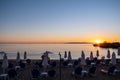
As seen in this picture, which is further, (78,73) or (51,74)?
(78,73)

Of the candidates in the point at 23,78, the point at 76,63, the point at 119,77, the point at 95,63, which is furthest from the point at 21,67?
the point at 119,77

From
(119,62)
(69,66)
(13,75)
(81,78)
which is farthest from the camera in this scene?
(119,62)

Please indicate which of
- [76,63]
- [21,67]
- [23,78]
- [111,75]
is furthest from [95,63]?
[23,78]

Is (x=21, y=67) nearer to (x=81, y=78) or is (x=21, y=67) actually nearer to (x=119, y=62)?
(x=81, y=78)

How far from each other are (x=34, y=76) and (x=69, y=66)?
245 inches

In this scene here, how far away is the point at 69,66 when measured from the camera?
1906cm

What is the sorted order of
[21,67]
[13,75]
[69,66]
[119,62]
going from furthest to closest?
[119,62], [69,66], [21,67], [13,75]

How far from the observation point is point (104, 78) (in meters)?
13.9

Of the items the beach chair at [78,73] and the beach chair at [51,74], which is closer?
the beach chair at [51,74]

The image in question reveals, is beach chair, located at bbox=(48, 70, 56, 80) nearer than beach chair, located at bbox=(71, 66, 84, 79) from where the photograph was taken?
Yes

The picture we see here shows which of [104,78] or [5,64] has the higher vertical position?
[5,64]

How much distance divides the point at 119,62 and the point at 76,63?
5.25 meters

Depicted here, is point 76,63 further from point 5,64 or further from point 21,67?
point 5,64

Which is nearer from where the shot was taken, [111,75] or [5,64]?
[5,64]
